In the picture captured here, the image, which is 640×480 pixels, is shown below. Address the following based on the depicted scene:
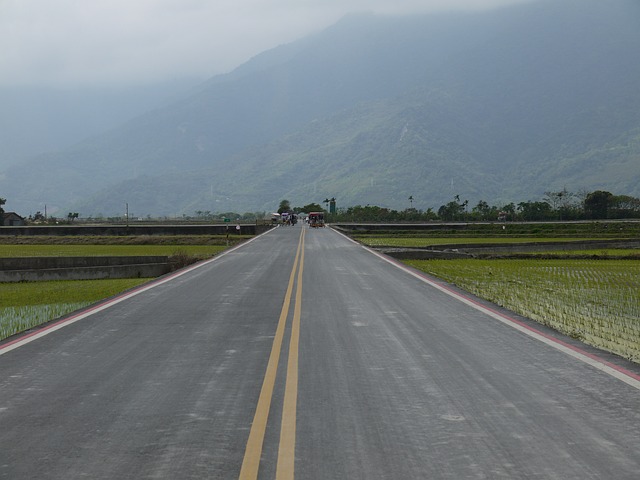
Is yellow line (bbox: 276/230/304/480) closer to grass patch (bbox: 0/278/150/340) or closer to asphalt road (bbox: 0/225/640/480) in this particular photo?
asphalt road (bbox: 0/225/640/480)

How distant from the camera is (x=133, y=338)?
465 inches

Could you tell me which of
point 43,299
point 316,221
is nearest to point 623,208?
point 316,221

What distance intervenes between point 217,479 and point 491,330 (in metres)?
8.16

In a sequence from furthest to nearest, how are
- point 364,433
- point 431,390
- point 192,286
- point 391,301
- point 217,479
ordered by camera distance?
point 192,286
point 391,301
point 431,390
point 364,433
point 217,479

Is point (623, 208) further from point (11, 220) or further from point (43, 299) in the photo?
point (43, 299)

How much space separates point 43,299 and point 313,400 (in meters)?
17.9

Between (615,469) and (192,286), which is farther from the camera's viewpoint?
(192,286)

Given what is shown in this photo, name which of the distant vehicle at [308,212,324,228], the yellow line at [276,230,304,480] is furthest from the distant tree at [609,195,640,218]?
the yellow line at [276,230,304,480]

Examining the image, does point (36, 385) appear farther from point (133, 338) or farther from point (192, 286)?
point (192, 286)

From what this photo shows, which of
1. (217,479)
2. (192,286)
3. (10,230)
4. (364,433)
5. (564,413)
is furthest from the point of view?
(10,230)

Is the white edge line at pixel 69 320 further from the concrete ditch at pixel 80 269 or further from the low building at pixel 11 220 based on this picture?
the low building at pixel 11 220

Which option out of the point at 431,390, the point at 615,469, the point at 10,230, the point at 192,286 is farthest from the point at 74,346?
the point at 10,230

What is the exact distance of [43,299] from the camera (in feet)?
75.7

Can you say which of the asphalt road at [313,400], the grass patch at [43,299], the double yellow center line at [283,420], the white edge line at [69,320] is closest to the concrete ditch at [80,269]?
the grass patch at [43,299]
